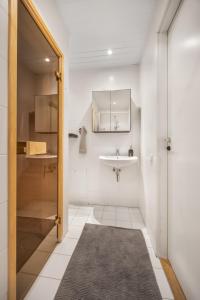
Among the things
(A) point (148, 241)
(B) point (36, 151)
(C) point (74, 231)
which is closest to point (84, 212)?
(C) point (74, 231)

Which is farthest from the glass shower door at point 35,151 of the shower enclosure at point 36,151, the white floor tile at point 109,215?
the white floor tile at point 109,215

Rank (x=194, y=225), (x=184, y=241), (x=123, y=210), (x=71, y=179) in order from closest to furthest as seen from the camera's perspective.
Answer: (x=194, y=225) < (x=184, y=241) < (x=123, y=210) < (x=71, y=179)

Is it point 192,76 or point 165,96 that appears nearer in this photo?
point 192,76

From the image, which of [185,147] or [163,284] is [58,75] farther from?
[163,284]

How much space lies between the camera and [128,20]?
167 cm

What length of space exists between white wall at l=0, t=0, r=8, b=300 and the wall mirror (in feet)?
6.01

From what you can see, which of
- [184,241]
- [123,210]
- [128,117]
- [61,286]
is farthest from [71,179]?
[184,241]

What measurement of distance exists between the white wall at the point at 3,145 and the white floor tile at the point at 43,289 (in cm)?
32

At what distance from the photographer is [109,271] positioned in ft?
4.11

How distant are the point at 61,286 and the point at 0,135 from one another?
45.8 inches

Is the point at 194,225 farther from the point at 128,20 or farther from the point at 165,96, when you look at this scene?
the point at 128,20

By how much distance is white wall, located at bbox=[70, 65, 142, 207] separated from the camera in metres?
2.56

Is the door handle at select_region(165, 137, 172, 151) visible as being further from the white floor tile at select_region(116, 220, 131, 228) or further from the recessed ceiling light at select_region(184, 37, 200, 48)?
the white floor tile at select_region(116, 220, 131, 228)

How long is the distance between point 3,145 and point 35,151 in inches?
14.3
